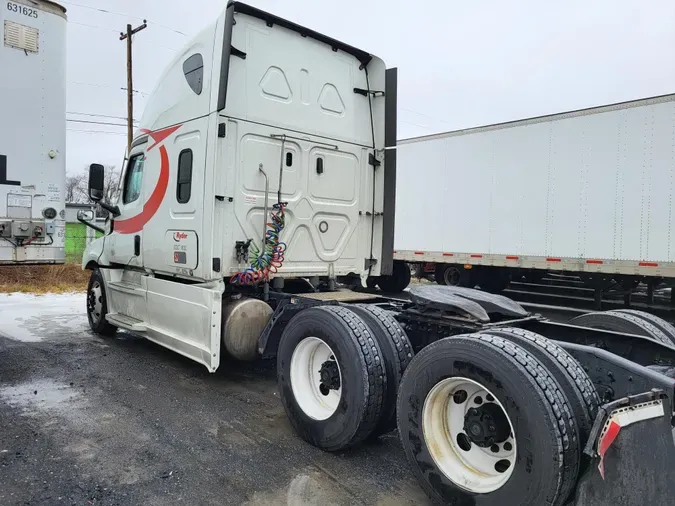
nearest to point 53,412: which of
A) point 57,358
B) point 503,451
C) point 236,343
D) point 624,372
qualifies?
point 236,343

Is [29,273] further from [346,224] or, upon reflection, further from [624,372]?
[624,372]

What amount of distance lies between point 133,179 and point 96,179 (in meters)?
0.51

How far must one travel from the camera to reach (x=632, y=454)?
2.25m

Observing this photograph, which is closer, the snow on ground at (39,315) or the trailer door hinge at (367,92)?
the trailer door hinge at (367,92)

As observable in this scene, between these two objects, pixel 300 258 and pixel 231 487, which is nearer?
pixel 231 487

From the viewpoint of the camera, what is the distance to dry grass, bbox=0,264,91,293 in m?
13.1

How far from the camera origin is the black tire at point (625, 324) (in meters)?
3.83

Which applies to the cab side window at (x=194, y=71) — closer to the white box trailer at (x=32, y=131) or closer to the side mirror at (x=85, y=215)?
the white box trailer at (x=32, y=131)

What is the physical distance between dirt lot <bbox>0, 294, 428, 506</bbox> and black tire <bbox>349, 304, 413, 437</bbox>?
Answer: 34cm

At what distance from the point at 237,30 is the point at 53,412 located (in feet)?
12.8

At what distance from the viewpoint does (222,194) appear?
480 centimetres

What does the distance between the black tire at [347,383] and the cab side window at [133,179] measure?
3.43 meters

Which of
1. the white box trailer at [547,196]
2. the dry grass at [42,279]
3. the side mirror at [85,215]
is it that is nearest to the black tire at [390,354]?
the side mirror at [85,215]

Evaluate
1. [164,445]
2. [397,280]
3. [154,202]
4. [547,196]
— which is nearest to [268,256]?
[154,202]
